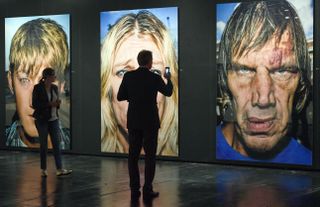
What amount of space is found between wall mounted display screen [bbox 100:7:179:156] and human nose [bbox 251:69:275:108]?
162cm

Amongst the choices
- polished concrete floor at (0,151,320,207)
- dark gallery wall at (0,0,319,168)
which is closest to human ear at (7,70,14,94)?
dark gallery wall at (0,0,319,168)

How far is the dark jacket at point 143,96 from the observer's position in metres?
8.02

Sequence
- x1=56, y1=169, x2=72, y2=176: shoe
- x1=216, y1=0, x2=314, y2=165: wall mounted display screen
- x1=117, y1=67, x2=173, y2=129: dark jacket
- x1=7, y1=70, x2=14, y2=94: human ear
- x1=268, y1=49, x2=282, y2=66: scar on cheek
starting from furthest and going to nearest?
1. x1=7, y1=70, x2=14, y2=94: human ear
2. x1=268, y1=49, x2=282, y2=66: scar on cheek
3. x1=216, y1=0, x2=314, y2=165: wall mounted display screen
4. x1=56, y1=169, x2=72, y2=176: shoe
5. x1=117, y1=67, x2=173, y2=129: dark jacket

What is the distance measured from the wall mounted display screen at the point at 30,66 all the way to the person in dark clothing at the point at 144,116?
4.91m

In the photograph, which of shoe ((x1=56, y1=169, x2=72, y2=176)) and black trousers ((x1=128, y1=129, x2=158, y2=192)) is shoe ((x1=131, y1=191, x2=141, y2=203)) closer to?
black trousers ((x1=128, y1=129, x2=158, y2=192))

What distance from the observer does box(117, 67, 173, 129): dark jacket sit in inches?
316

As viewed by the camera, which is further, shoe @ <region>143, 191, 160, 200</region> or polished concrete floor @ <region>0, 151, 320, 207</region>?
shoe @ <region>143, 191, 160, 200</region>

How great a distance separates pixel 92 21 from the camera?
1246cm

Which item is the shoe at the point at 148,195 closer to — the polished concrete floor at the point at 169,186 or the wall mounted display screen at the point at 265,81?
the polished concrete floor at the point at 169,186

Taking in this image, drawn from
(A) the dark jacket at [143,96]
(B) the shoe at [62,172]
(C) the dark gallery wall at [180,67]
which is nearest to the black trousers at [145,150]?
(A) the dark jacket at [143,96]

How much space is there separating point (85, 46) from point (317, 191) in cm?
608

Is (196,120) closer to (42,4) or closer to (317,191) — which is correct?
(317,191)

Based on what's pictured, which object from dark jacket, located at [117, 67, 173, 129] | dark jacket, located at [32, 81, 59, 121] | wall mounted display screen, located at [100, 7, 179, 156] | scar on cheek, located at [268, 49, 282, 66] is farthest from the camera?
wall mounted display screen, located at [100, 7, 179, 156]

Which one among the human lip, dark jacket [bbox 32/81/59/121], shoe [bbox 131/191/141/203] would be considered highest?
dark jacket [bbox 32/81/59/121]
